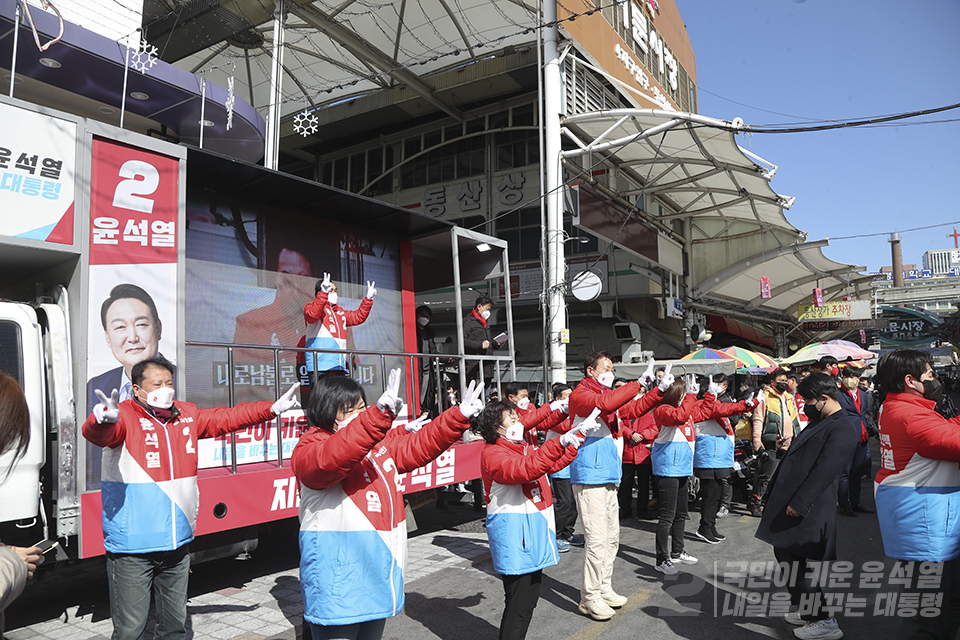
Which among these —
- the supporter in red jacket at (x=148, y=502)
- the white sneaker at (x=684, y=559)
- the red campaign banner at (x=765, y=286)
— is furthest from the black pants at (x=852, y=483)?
the red campaign banner at (x=765, y=286)

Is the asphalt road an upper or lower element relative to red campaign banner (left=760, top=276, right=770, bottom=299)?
lower

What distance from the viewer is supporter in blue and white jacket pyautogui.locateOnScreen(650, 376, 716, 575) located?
5.97 meters

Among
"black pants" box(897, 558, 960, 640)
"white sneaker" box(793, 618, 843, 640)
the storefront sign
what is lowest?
"white sneaker" box(793, 618, 843, 640)

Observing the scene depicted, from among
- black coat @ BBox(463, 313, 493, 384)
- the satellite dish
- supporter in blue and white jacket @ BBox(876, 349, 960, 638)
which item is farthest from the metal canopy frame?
supporter in blue and white jacket @ BBox(876, 349, 960, 638)

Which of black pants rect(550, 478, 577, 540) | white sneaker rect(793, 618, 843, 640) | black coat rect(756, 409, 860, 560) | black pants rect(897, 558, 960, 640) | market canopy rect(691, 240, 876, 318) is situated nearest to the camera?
black pants rect(897, 558, 960, 640)

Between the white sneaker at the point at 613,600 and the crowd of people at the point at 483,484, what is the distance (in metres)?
0.01

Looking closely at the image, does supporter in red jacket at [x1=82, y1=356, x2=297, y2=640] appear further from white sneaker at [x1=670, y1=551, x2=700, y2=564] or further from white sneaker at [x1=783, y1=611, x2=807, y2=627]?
white sneaker at [x1=670, y1=551, x2=700, y2=564]

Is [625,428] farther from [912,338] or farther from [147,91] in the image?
[912,338]

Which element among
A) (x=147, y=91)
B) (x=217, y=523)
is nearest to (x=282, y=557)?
(x=217, y=523)

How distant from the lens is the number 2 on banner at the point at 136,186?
4859 millimetres

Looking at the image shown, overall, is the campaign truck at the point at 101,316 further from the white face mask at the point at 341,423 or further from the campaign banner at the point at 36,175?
the white face mask at the point at 341,423

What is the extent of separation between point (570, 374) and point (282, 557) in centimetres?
1536

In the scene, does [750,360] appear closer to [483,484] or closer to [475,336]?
[475,336]

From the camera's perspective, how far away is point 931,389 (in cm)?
384
